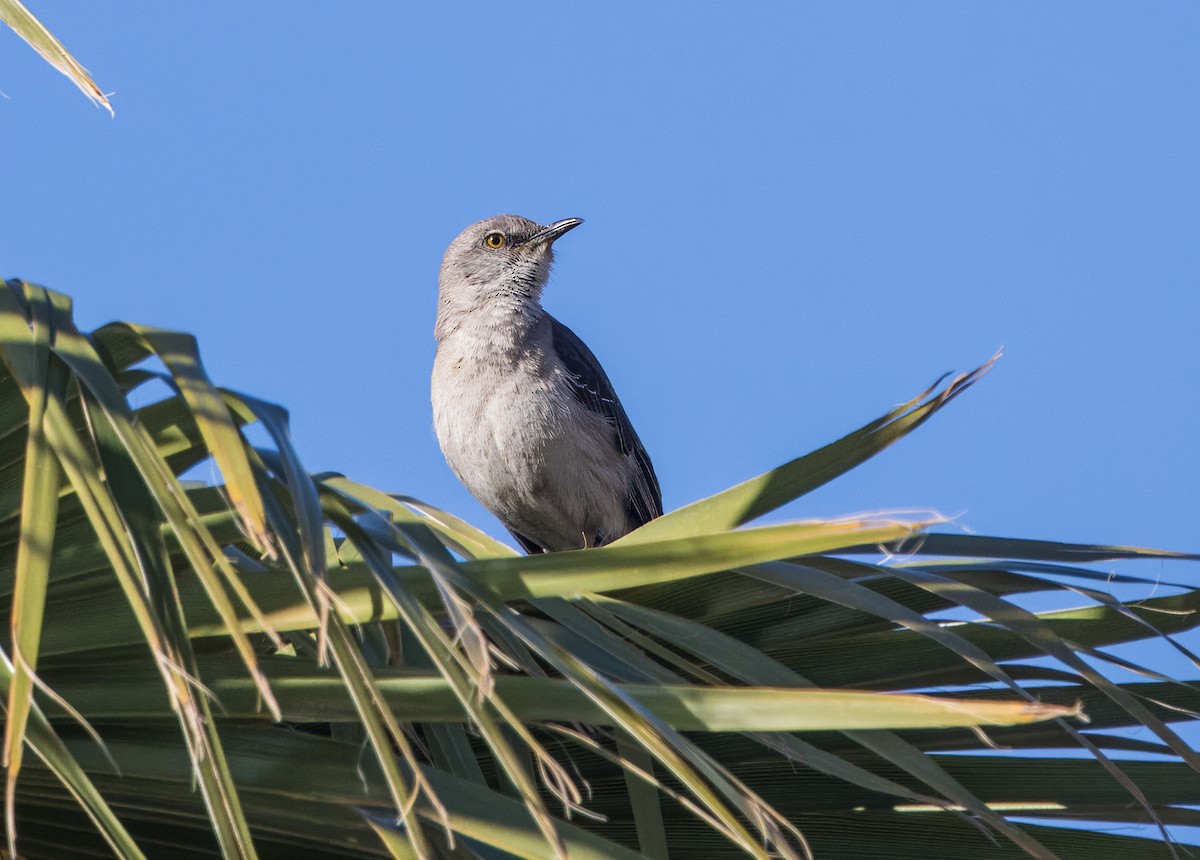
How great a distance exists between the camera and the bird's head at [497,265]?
6875 millimetres

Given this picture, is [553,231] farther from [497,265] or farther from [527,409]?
[527,409]

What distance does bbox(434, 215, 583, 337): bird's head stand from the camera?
688 cm

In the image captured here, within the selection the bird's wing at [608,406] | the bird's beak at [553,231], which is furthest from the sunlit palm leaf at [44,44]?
the bird's beak at [553,231]

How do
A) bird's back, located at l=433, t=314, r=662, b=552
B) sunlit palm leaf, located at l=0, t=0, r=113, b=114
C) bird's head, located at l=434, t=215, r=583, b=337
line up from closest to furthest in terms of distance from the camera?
sunlit palm leaf, located at l=0, t=0, r=113, b=114, bird's back, located at l=433, t=314, r=662, b=552, bird's head, located at l=434, t=215, r=583, b=337

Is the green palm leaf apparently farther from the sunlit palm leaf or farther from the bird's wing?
the bird's wing

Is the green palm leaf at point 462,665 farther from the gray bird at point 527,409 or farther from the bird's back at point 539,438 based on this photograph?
the bird's back at point 539,438

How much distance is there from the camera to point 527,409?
6285 mm

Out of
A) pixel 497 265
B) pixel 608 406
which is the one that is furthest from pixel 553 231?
pixel 608 406

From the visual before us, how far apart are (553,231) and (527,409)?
1.35 meters

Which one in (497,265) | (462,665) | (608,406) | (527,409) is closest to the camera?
(462,665)

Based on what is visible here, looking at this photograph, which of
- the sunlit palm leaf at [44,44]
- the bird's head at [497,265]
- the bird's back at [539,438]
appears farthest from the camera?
the bird's head at [497,265]

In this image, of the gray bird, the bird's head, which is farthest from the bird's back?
the bird's head

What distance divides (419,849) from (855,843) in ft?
3.98

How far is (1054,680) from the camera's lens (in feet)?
8.51
